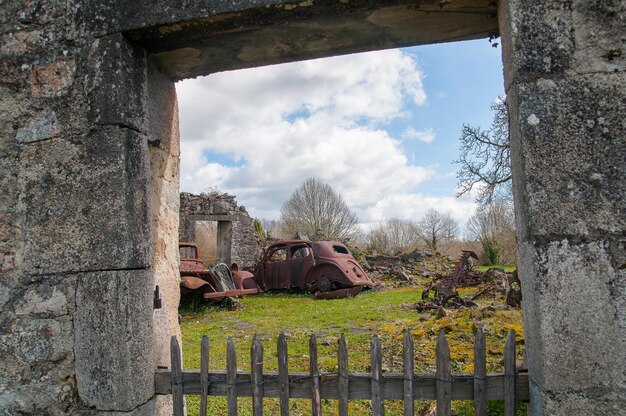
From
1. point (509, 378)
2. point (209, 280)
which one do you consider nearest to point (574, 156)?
point (509, 378)

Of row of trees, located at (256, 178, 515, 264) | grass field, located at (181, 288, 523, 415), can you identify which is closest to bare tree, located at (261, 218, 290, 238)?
row of trees, located at (256, 178, 515, 264)

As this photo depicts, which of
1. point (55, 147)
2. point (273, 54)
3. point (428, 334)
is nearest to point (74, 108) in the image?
point (55, 147)

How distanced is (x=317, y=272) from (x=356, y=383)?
Result: 32.8 ft

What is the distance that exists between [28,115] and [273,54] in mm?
1425

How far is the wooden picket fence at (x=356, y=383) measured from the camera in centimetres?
229

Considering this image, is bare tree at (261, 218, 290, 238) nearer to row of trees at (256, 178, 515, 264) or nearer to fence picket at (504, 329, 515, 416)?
row of trees at (256, 178, 515, 264)

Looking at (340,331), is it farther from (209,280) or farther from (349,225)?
(349,225)

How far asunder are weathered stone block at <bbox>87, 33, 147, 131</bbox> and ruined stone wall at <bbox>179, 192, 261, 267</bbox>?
15.0 metres

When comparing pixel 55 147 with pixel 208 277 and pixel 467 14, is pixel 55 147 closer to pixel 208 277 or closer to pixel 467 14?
pixel 467 14

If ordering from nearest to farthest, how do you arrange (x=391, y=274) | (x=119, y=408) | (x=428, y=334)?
(x=119, y=408)
(x=428, y=334)
(x=391, y=274)

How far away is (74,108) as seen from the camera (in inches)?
100

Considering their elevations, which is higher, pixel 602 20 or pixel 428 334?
pixel 602 20

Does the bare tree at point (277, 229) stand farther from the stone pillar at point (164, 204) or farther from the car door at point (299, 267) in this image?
the stone pillar at point (164, 204)

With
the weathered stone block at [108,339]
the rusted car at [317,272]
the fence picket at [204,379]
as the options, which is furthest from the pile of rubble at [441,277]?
the weathered stone block at [108,339]
